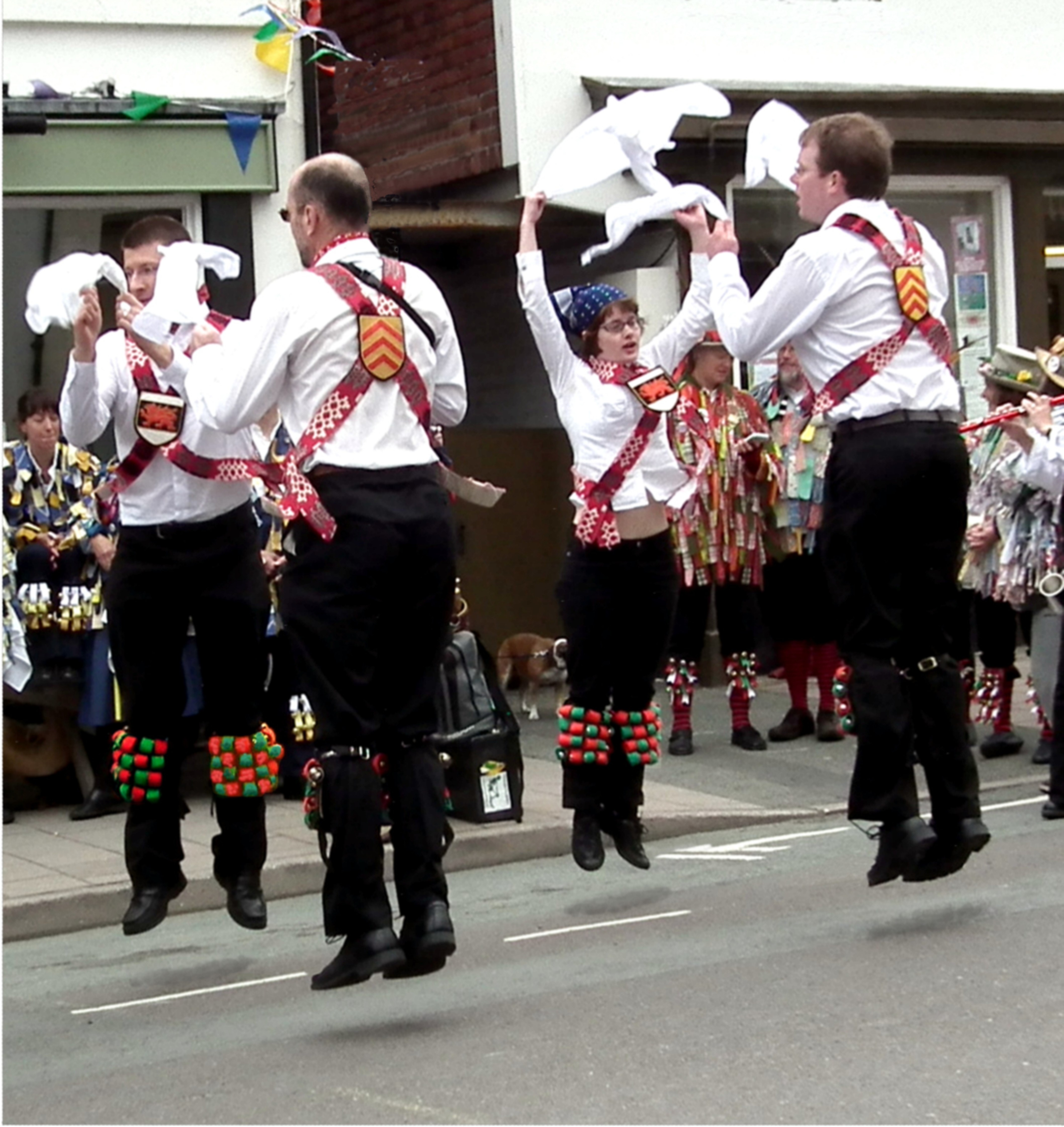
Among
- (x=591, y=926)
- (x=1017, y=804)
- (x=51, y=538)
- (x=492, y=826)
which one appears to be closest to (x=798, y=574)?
(x=1017, y=804)

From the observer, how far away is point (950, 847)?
6.56 meters

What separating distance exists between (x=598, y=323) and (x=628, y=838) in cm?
179

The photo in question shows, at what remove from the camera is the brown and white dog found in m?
12.7

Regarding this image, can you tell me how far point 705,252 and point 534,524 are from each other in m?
7.72

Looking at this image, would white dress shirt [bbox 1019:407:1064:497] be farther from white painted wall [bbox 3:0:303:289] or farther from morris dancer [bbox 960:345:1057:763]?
white painted wall [bbox 3:0:303:289]

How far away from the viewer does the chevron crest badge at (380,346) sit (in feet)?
18.9

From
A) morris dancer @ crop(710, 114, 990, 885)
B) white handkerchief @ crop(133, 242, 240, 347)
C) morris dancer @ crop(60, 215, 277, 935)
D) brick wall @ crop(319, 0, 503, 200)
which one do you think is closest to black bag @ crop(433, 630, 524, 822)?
morris dancer @ crop(60, 215, 277, 935)

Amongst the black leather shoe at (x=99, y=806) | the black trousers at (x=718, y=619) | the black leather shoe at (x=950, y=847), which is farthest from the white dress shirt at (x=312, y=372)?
the black trousers at (x=718, y=619)

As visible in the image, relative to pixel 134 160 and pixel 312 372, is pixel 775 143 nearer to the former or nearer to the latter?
pixel 312 372

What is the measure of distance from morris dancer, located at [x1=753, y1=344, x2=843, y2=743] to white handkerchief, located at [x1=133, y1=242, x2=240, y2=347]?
5.45m

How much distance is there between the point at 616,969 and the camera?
21.2 feet

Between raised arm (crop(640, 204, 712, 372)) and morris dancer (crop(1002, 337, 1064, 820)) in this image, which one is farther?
morris dancer (crop(1002, 337, 1064, 820))

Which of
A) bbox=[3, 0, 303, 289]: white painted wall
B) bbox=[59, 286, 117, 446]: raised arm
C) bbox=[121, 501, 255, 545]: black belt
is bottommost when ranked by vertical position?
bbox=[121, 501, 255, 545]: black belt

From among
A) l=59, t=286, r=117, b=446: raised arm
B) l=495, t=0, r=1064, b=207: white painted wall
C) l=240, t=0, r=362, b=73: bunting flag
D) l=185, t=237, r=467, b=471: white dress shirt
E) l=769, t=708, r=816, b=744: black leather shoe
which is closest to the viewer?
l=185, t=237, r=467, b=471: white dress shirt
